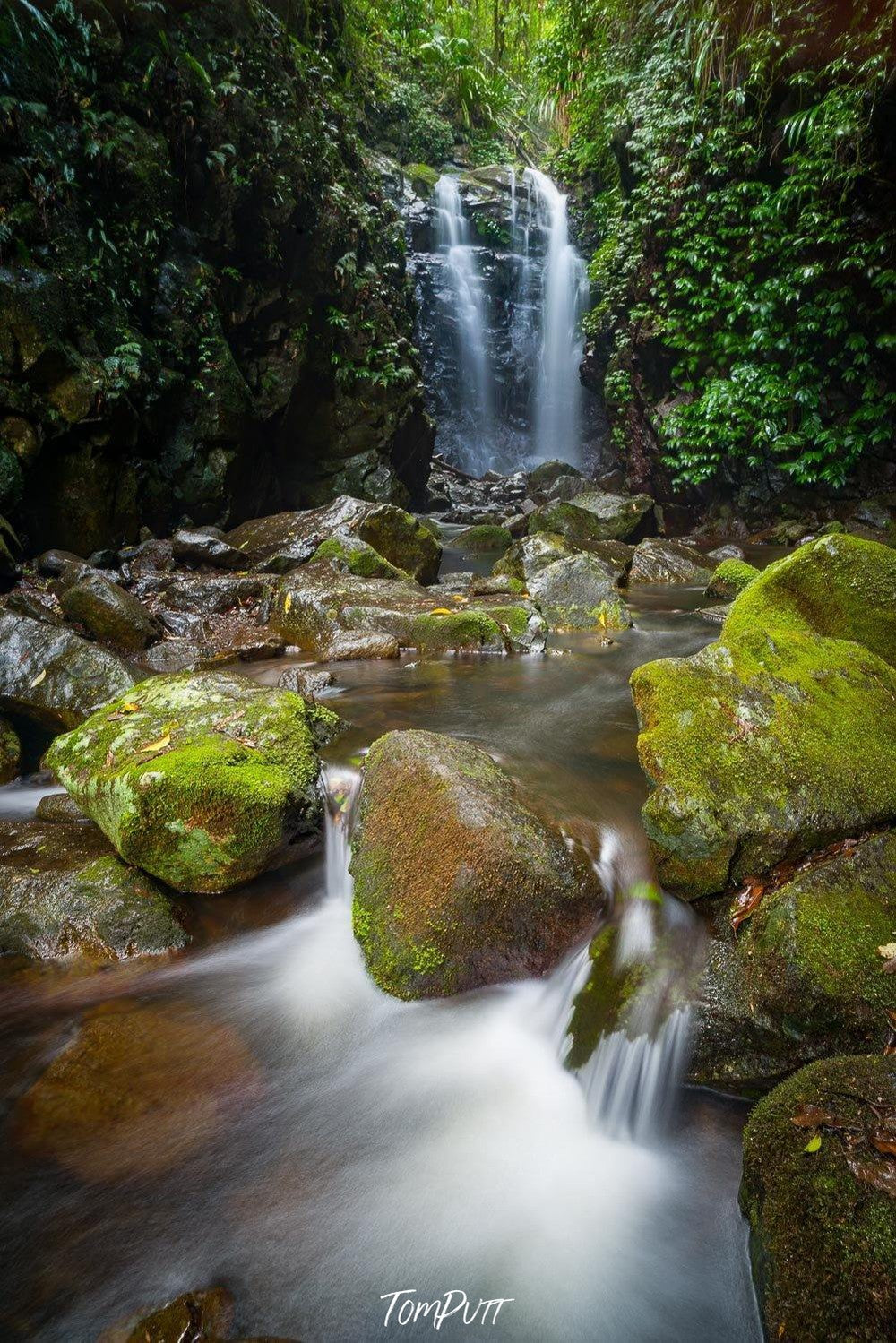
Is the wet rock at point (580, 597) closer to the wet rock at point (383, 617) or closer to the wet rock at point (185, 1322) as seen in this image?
the wet rock at point (383, 617)

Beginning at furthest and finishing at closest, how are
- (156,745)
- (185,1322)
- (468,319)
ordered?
(468,319) → (156,745) → (185,1322)

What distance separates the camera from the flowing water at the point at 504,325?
21578 mm

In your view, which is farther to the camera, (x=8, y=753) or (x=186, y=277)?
(x=186, y=277)

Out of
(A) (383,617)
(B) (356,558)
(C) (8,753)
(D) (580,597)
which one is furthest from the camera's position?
(B) (356,558)

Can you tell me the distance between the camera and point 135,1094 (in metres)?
2.21

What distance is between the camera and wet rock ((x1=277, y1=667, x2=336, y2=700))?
18.7 ft

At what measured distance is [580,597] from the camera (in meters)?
8.27

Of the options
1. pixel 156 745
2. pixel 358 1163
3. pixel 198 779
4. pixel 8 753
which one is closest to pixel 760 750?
pixel 358 1163

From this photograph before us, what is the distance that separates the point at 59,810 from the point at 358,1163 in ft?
8.69

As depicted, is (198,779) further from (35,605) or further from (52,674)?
(35,605)

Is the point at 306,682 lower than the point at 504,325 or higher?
lower

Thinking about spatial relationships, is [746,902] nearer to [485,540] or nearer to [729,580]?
[729,580]

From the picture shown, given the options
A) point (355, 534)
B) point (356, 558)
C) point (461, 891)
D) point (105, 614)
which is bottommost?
point (461, 891)

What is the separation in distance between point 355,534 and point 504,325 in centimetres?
1669
